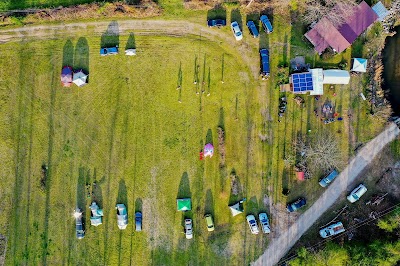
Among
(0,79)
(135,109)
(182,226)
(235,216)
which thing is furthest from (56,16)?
(235,216)

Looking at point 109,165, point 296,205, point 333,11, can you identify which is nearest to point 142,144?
point 109,165

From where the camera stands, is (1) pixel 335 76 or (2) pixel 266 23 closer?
(2) pixel 266 23

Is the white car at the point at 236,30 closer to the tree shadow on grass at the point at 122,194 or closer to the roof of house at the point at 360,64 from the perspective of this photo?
the roof of house at the point at 360,64

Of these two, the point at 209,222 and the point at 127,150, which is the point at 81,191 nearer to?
the point at 127,150

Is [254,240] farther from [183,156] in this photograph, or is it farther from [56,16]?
[56,16]

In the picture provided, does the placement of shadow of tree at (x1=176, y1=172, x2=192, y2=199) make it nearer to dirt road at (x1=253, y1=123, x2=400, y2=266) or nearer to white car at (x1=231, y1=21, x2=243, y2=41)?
dirt road at (x1=253, y1=123, x2=400, y2=266)

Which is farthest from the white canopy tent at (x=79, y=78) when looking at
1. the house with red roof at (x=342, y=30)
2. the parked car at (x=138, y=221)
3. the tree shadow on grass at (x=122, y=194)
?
the house with red roof at (x=342, y=30)
